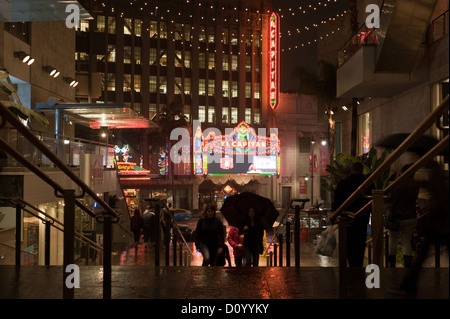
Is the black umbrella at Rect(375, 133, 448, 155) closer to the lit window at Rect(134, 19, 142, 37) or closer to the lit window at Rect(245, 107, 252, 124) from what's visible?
the lit window at Rect(245, 107, 252, 124)

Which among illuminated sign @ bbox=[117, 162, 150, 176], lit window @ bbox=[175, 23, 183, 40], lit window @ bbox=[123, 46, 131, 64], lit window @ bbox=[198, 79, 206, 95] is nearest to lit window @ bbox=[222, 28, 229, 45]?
lit window @ bbox=[175, 23, 183, 40]

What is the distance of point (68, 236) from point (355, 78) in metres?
13.8

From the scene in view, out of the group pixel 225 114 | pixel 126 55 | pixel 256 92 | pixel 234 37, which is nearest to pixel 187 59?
pixel 234 37

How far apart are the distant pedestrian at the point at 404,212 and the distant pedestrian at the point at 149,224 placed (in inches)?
393

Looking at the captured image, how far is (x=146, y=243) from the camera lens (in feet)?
55.2

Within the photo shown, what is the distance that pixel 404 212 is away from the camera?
504cm

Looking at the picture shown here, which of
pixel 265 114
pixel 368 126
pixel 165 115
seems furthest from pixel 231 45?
pixel 368 126

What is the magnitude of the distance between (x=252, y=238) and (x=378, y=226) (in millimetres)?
4635

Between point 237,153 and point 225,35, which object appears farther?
point 225,35

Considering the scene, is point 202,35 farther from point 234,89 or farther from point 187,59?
point 234,89

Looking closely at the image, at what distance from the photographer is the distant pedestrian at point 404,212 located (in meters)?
4.38

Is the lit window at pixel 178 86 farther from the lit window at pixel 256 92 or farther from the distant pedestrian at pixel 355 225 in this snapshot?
the distant pedestrian at pixel 355 225

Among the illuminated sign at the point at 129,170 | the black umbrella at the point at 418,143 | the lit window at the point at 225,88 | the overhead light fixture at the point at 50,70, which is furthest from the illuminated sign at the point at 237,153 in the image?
the black umbrella at the point at 418,143

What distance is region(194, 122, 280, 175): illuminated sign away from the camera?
4178 centimetres
